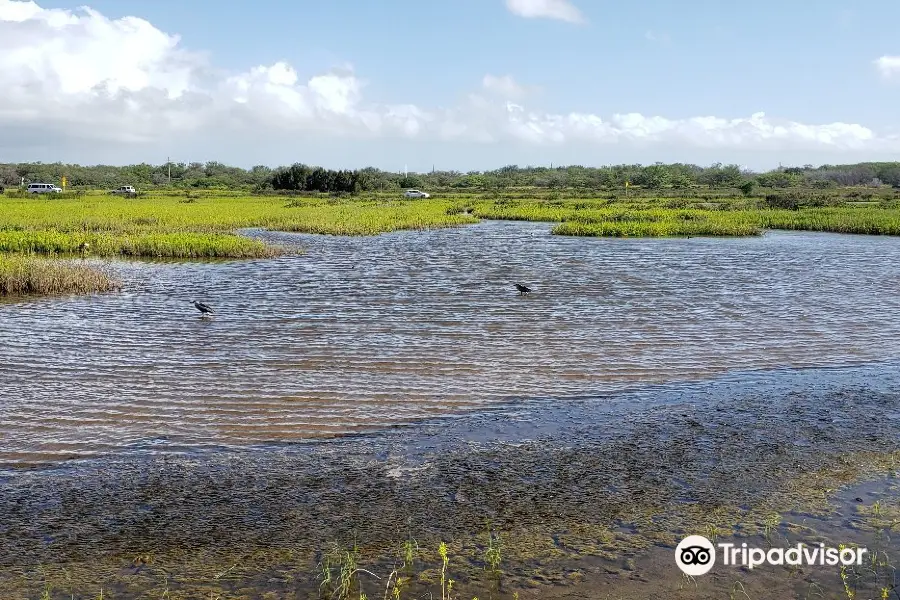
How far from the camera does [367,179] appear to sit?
73.4m

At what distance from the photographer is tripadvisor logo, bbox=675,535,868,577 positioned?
4945 mm

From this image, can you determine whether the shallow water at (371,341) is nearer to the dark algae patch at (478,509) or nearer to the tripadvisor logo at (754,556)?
the dark algae patch at (478,509)

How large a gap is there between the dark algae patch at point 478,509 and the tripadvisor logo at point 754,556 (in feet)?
0.33

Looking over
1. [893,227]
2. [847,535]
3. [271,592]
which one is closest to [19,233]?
[271,592]

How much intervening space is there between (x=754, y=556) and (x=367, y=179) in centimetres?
7029

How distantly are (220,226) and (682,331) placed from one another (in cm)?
2422

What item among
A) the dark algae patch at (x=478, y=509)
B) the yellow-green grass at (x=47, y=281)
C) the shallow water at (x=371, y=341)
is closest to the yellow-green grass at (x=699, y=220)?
the shallow water at (x=371, y=341)

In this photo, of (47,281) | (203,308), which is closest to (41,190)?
(47,281)

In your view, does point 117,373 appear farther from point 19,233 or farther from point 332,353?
point 19,233

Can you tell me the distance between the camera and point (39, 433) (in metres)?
7.53

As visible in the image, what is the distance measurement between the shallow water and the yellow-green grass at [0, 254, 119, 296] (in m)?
0.81

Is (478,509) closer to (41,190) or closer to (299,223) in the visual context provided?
(299,223)

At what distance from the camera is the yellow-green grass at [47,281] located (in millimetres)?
16172

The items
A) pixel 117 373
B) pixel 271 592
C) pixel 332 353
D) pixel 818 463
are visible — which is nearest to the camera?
pixel 271 592
